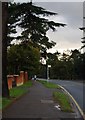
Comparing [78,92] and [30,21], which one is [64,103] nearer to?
[30,21]

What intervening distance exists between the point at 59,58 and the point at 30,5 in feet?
380

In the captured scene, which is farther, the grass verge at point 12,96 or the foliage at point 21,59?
the foliage at point 21,59

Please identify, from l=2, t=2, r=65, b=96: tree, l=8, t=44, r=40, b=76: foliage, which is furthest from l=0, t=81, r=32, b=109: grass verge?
l=8, t=44, r=40, b=76: foliage

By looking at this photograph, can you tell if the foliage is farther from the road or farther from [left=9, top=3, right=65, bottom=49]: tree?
[left=9, top=3, right=65, bottom=49]: tree

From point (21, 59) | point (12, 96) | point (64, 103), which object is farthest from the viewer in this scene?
point (21, 59)

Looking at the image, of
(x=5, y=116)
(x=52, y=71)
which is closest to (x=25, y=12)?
(x=5, y=116)

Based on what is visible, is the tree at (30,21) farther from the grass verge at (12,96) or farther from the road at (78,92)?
the road at (78,92)

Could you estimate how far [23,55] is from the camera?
58656mm

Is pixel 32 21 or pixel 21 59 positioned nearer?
pixel 32 21

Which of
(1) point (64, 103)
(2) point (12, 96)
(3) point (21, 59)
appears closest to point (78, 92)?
(2) point (12, 96)

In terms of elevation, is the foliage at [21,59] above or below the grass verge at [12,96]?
above

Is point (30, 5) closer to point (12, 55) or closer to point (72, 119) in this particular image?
point (72, 119)

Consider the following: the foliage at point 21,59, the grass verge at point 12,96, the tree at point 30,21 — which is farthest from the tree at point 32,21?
the foliage at point 21,59

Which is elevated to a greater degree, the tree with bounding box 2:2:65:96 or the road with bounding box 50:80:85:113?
the tree with bounding box 2:2:65:96
